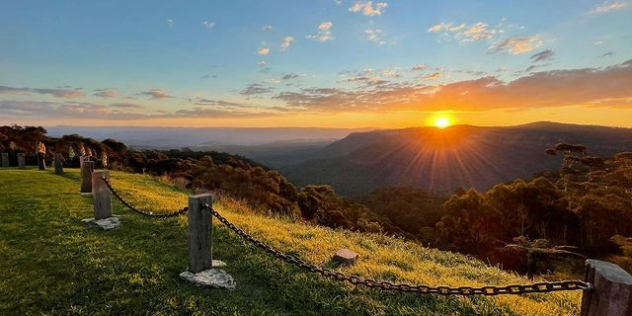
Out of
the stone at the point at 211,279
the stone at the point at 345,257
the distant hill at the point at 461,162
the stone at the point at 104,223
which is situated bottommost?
the distant hill at the point at 461,162

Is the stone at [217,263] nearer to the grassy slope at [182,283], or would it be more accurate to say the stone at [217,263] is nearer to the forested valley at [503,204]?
the grassy slope at [182,283]

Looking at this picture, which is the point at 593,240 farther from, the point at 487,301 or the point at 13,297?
the point at 13,297

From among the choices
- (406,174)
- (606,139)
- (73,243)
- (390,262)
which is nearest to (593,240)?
(390,262)

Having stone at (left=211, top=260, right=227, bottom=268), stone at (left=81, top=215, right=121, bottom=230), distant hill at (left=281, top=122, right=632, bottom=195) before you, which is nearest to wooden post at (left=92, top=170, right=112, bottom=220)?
stone at (left=81, top=215, right=121, bottom=230)

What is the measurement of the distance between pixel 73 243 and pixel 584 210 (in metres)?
34.8

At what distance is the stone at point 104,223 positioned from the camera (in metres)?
8.12

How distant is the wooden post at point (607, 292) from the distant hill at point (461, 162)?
12301 centimetres

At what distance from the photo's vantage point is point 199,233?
5.43m

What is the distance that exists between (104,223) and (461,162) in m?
167

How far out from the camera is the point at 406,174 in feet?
537

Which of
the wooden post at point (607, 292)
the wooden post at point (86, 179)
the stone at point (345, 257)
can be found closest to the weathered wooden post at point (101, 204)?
the wooden post at point (86, 179)

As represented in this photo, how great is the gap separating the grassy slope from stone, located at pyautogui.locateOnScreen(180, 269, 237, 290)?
11 centimetres

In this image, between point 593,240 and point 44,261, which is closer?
point 44,261

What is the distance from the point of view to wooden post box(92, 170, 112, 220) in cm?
844
